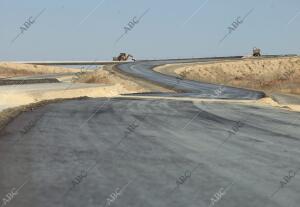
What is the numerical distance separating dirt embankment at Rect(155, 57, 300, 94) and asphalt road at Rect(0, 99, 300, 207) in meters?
46.2

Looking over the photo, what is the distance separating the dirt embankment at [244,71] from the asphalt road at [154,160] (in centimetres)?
4625

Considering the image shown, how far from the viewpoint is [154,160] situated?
456 inches

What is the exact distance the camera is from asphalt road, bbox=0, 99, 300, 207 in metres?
8.73

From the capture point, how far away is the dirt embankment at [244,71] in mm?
68188

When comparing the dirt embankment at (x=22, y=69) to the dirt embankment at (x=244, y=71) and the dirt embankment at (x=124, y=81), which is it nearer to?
the dirt embankment at (x=244, y=71)

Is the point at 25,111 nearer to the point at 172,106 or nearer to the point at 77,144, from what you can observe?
the point at 172,106

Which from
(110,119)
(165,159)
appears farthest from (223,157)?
(110,119)

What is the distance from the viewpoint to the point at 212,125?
1694cm

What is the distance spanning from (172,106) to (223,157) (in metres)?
11.7

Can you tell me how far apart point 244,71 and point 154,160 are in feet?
225
